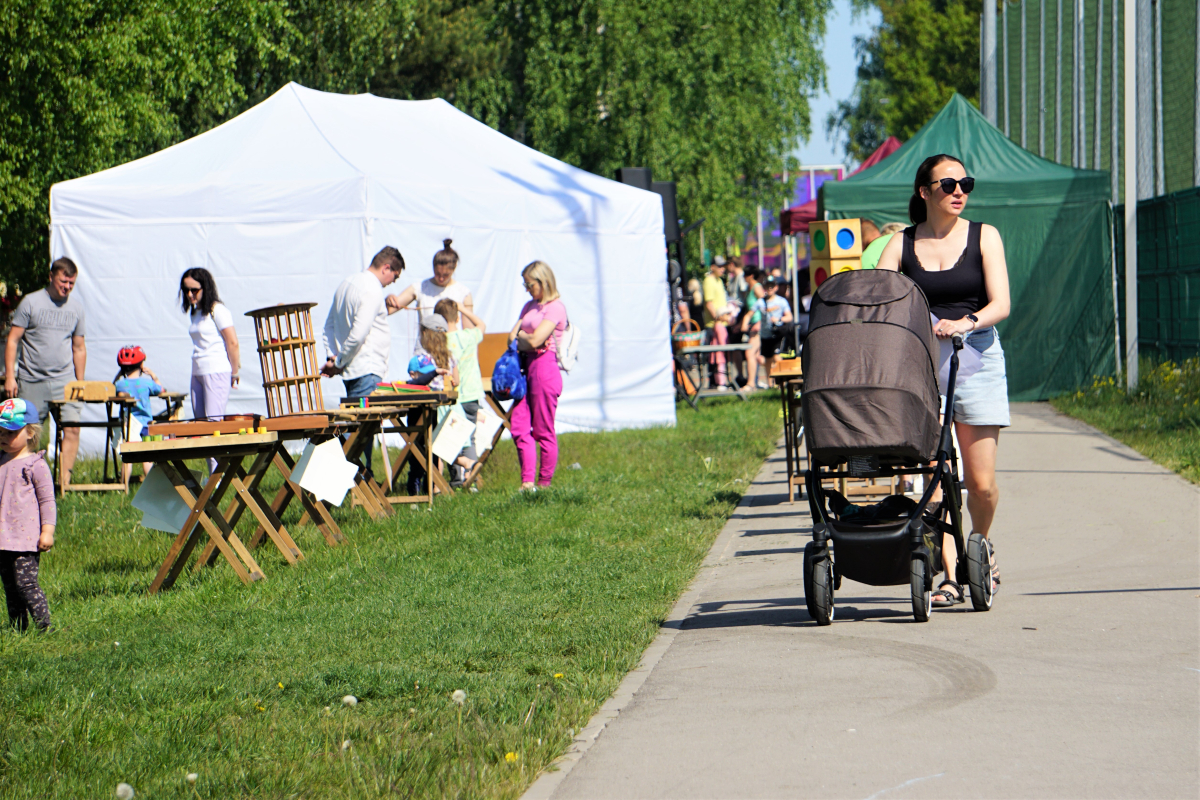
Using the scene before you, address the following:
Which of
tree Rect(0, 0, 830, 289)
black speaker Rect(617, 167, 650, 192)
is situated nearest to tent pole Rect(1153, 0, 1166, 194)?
black speaker Rect(617, 167, 650, 192)

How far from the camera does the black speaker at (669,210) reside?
20.1 meters

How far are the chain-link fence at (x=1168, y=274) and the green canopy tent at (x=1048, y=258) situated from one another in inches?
24.6

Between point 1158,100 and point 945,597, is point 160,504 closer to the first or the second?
point 945,597

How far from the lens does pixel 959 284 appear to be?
19.5 ft

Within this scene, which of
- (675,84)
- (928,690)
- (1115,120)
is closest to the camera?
(928,690)

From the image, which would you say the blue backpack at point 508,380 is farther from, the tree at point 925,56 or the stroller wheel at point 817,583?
the tree at point 925,56

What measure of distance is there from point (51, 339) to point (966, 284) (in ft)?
29.7

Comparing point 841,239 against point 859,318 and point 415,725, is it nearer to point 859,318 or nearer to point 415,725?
point 859,318

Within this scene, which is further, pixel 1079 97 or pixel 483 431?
pixel 1079 97

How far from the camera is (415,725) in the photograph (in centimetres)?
463


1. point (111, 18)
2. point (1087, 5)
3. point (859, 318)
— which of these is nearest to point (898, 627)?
point (859, 318)

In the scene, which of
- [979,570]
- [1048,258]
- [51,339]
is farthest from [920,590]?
[1048,258]

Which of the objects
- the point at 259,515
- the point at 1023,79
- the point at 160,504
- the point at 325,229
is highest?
the point at 1023,79

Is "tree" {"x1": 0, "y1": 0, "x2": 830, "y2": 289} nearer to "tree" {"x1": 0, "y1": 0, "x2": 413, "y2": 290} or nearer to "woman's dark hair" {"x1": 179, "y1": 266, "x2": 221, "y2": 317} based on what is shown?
"tree" {"x1": 0, "y1": 0, "x2": 413, "y2": 290}
